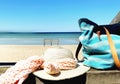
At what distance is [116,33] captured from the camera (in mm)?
3240

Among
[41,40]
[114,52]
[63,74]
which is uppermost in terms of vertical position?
[114,52]

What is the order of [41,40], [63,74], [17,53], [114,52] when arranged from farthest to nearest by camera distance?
[41,40] < [17,53] < [114,52] < [63,74]

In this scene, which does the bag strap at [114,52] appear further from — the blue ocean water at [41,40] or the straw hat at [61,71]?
the blue ocean water at [41,40]

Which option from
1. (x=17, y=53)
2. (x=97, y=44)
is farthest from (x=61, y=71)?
(x=17, y=53)

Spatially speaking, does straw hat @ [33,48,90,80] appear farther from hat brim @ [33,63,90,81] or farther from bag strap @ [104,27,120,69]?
bag strap @ [104,27,120,69]

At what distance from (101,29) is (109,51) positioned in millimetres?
233

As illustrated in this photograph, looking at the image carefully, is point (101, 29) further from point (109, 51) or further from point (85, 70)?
point (85, 70)

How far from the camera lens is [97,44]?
10.1 ft

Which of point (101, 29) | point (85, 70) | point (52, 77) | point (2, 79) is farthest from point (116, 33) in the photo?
point (2, 79)

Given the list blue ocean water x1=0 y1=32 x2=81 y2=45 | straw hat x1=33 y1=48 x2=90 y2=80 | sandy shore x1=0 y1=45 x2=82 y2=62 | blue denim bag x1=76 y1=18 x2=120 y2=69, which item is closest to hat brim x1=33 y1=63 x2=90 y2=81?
straw hat x1=33 y1=48 x2=90 y2=80

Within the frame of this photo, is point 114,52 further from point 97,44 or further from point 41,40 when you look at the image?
point 41,40

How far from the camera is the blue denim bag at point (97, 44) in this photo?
3.06m

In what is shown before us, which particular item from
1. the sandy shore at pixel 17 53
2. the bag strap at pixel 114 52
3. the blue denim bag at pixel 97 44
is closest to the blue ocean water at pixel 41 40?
the sandy shore at pixel 17 53

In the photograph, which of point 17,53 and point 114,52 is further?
point 17,53
